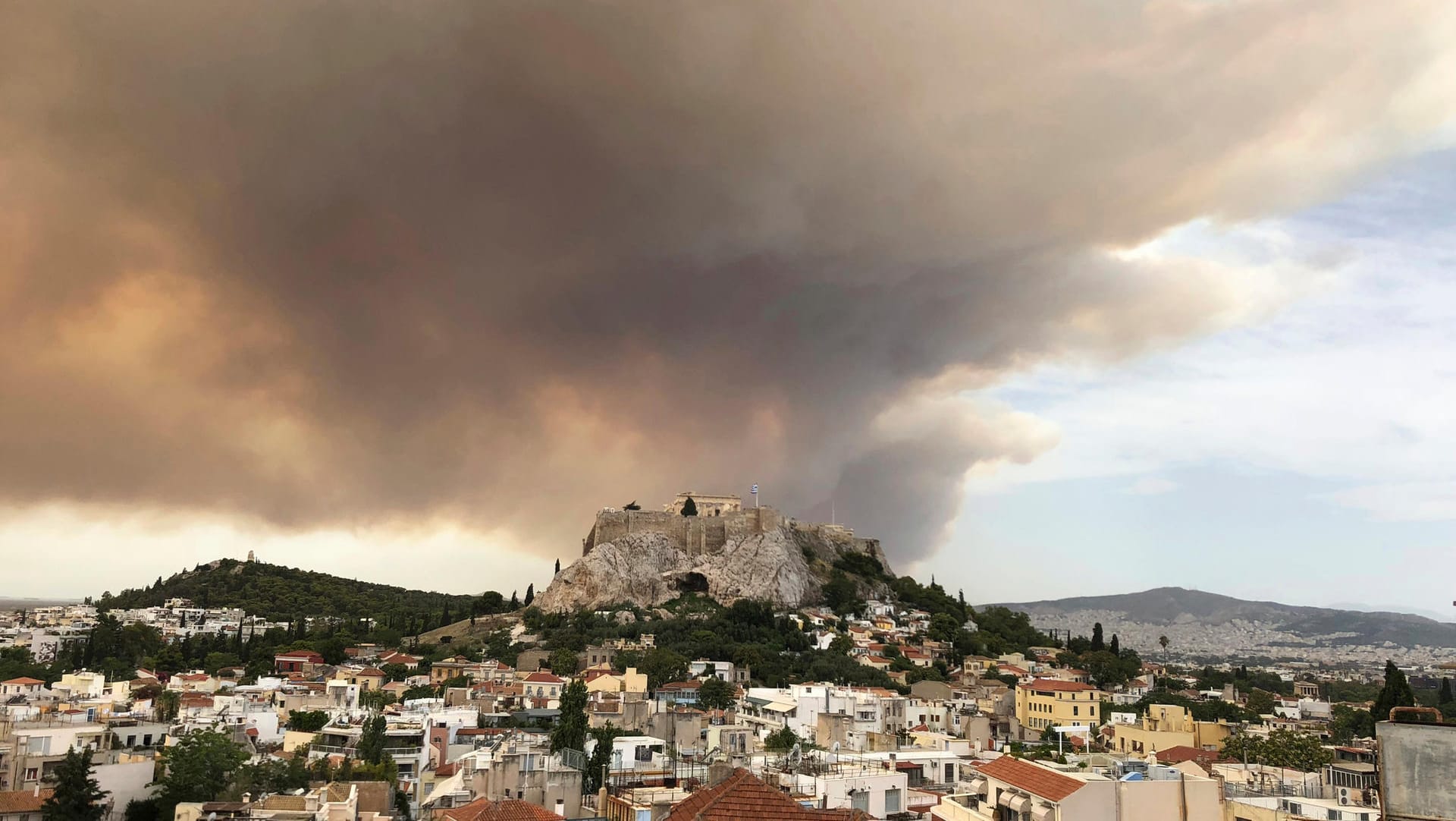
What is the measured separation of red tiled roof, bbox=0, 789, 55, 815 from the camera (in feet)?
95.5

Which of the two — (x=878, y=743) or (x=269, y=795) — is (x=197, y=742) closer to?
(x=269, y=795)

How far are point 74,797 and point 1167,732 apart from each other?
4582 centimetres

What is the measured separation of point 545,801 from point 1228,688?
270ft

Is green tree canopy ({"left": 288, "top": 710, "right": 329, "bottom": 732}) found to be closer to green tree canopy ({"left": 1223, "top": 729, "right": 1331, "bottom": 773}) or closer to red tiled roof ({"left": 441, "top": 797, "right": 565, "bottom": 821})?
red tiled roof ({"left": 441, "top": 797, "right": 565, "bottom": 821})

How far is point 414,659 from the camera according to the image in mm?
79812

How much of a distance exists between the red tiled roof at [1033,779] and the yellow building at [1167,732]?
2904 centimetres

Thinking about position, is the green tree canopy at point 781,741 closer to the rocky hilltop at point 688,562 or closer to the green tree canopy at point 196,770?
the green tree canopy at point 196,770

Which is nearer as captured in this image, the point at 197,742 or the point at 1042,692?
the point at 197,742

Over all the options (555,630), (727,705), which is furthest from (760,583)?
(727,705)

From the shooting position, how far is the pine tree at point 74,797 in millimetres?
28406

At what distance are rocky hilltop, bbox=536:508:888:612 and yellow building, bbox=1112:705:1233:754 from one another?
2008 inches

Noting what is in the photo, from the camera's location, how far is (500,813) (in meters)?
21.8

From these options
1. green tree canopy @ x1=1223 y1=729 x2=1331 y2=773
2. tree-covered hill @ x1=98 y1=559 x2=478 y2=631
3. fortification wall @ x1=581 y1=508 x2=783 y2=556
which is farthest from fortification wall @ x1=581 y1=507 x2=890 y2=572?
green tree canopy @ x1=1223 y1=729 x2=1331 y2=773

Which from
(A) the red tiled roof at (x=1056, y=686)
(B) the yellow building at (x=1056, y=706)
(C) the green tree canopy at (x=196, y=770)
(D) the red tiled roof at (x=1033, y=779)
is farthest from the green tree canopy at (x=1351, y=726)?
(C) the green tree canopy at (x=196, y=770)
